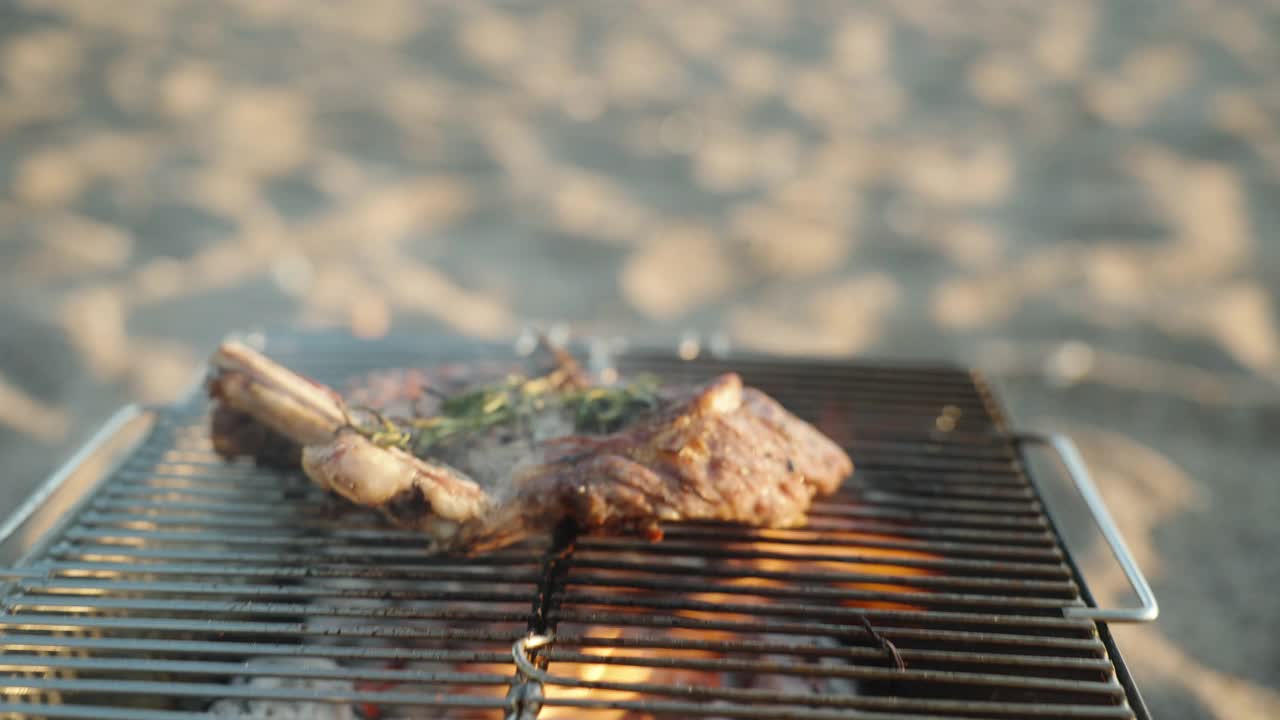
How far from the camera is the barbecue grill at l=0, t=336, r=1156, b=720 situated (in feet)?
7.70

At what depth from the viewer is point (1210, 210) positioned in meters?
7.62

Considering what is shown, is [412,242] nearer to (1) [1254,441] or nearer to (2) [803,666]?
(2) [803,666]

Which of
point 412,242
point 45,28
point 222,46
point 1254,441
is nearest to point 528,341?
point 412,242

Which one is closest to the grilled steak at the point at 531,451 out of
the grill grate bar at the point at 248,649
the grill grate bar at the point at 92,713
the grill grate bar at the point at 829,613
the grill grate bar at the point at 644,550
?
the grill grate bar at the point at 644,550

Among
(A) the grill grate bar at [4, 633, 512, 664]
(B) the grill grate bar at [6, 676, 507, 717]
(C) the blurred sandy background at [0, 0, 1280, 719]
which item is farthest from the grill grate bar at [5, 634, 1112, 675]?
(C) the blurred sandy background at [0, 0, 1280, 719]

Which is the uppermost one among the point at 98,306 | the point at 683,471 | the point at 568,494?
the point at 98,306

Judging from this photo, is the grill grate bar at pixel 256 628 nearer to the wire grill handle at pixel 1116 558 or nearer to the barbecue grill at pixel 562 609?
the barbecue grill at pixel 562 609

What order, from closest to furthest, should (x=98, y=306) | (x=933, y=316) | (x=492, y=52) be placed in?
(x=98, y=306), (x=933, y=316), (x=492, y=52)

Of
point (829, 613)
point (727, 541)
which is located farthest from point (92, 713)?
point (829, 613)

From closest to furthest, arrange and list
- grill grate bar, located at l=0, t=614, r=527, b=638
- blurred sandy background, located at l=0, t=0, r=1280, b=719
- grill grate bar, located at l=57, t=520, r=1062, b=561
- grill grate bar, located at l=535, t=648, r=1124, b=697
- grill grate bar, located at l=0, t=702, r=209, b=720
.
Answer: grill grate bar, located at l=0, t=702, r=209, b=720 → grill grate bar, located at l=535, t=648, r=1124, b=697 → grill grate bar, located at l=0, t=614, r=527, b=638 → grill grate bar, located at l=57, t=520, r=1062, b=561 → blurred sandy background, located at l=0, t=0, r=1280, b=719

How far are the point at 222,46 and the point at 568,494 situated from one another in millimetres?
8014

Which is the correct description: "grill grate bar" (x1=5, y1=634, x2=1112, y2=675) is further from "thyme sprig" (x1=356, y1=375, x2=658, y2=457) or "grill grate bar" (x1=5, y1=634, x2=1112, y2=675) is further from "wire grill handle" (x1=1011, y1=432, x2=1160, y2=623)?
"thyme sprig" (x1=356, y1=375, x2=658, y2=457)

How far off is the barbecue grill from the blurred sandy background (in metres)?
2.38

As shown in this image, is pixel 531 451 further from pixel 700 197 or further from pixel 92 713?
pixel 700 197
